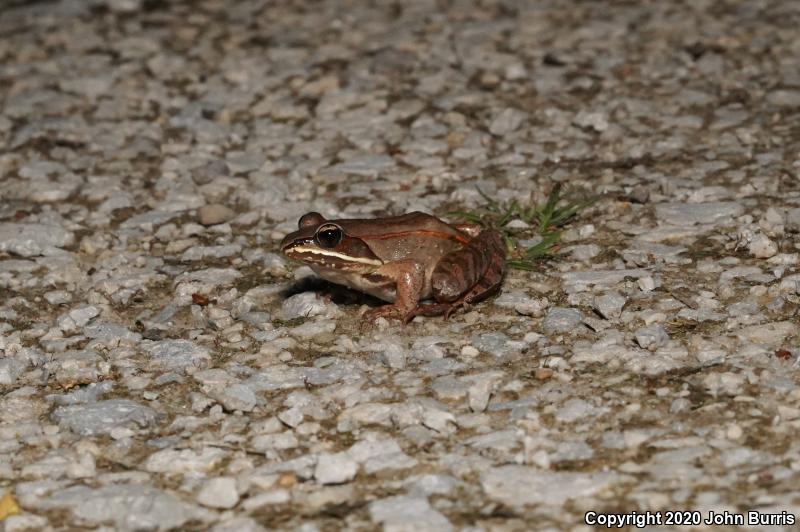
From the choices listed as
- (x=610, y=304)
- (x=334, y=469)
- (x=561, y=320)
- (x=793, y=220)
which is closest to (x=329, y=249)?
(x=561, y=320)

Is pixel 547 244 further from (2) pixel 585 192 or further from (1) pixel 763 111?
(1) pixel 763 111

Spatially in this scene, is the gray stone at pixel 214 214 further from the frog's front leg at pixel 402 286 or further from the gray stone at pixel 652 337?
the gray stone at pixel 652 337

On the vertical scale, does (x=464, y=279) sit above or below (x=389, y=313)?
above

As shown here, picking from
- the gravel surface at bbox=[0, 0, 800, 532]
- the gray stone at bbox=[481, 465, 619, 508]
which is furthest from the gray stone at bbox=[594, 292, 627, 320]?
the gray stone at bbox=[481, 465, 619, 508]

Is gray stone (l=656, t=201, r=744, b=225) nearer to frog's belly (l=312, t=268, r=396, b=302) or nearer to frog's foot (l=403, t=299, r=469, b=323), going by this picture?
frog's foot (l=403, t=299, r=469, b=323)

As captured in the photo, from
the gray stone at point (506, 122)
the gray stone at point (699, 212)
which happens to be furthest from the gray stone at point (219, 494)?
the gray stone at point (506, 122)

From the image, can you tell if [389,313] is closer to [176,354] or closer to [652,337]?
[176,354]
